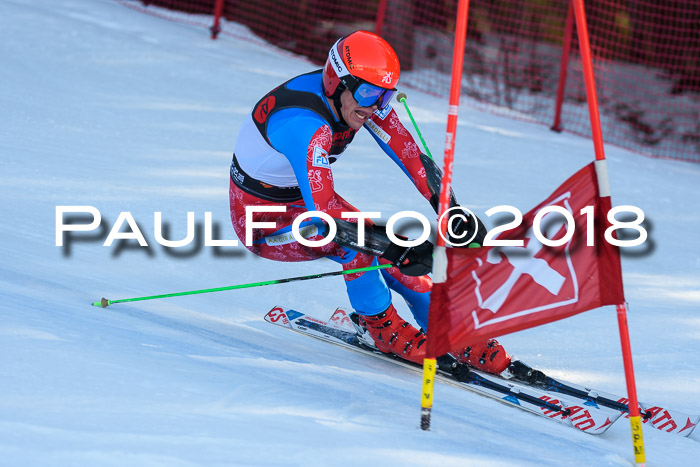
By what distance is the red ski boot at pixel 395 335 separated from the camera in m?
3.46

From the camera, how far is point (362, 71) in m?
3.13

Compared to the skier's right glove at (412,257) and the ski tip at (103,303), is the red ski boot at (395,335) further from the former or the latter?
the ski tip at (103,303)

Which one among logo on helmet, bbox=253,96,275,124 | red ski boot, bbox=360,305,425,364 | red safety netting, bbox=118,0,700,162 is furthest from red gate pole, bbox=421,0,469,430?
red safety netting, bbox=118,0,700,162

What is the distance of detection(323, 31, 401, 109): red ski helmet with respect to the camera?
3.14m

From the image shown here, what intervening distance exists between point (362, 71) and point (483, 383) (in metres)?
1.36

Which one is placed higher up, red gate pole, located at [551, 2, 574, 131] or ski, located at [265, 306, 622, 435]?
red gate pole, located at [551, 2, 574, 131]

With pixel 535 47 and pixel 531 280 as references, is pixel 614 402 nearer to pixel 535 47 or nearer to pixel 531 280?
pixel 531 280

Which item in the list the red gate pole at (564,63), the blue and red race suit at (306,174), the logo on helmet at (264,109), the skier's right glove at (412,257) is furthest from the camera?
the red gate pole at (564,63)

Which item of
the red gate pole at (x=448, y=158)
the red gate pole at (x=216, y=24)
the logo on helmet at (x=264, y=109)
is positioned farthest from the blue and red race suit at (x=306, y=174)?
the red gate pole at (x=216, y=24)

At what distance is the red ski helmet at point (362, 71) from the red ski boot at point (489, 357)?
1.16 m

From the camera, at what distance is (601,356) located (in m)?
3.99

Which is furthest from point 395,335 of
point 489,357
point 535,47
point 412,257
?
point 535,47

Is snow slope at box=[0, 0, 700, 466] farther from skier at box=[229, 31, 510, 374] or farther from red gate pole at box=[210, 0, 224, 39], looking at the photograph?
skier at box=[229, 31, 510, 374]

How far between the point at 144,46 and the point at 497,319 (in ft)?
23.1
